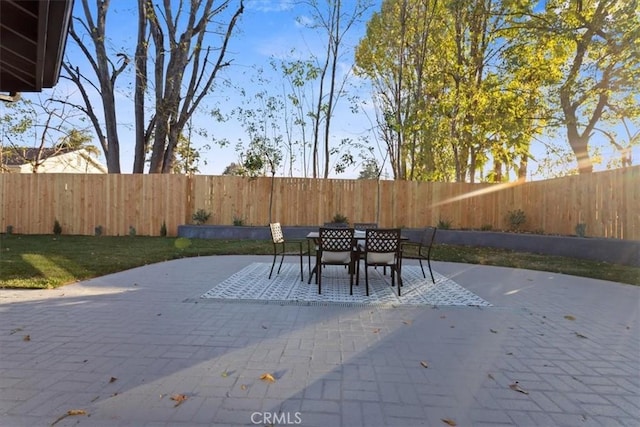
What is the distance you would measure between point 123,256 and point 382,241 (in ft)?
20.2

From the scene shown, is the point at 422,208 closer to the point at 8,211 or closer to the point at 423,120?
the point at 423,120

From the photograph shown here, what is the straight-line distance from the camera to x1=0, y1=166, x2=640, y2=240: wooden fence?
1266 cm

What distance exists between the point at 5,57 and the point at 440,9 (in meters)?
15.3

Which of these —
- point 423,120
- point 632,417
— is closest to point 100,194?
point 423,120

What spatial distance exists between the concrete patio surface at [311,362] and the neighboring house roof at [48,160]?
789 inches

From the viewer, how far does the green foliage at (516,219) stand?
12.1 meters

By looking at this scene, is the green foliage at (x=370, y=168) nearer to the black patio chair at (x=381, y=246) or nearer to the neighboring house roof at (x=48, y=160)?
the black patio chair at (x=381, y=246)

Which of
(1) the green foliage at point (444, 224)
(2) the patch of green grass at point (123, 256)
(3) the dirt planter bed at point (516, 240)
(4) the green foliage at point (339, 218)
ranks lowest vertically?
(2) the patch of green grass at point (123, 256)

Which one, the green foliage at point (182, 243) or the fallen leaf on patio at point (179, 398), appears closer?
the fallen leaf on patio at point (179, 398)

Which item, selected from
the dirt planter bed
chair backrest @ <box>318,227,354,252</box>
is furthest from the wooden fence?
chair backrest @ <box>318,227,354,252</box>

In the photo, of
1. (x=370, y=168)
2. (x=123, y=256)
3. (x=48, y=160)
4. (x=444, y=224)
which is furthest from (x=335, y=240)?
(x=48, y=160)

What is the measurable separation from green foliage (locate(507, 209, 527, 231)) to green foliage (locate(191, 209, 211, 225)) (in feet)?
33.8

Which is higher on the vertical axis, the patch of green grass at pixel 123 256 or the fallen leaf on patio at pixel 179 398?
the patch of green grass at pixel 123 256

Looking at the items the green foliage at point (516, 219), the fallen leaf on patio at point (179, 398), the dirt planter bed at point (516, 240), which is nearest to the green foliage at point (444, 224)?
the dirt planter bed at point (516, 240)
